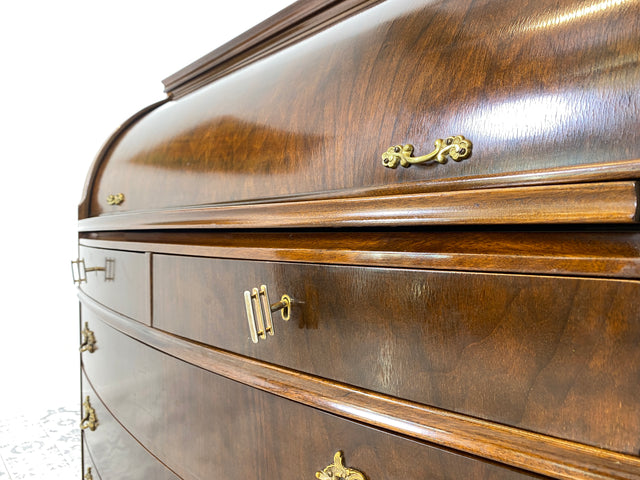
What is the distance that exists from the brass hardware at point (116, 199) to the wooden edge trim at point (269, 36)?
0.30 m

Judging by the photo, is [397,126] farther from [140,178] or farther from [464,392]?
[140,178]

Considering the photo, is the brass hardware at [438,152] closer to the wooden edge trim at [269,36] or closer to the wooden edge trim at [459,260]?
the wooden edge trim at [459,260]

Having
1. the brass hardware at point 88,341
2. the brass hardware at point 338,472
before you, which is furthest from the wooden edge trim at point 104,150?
the brass hardware at point 338,472

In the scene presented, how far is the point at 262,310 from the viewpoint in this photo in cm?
54

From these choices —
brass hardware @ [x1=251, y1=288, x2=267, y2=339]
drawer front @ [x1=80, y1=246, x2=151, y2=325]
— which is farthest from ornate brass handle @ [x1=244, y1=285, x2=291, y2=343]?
drawer front @ [x1=80, y1=246, x2=151, y2=325]

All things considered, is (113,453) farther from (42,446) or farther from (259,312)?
(42,446)

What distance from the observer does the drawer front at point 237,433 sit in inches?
17.7

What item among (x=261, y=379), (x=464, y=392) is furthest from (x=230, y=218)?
(x=464, y=392)

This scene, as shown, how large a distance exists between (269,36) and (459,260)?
0.65m

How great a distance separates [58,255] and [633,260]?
2425 mm

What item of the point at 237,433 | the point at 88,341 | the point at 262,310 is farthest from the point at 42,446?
the point at 262,310

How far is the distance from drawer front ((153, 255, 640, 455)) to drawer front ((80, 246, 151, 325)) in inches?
12.9

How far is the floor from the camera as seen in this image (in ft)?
5.74

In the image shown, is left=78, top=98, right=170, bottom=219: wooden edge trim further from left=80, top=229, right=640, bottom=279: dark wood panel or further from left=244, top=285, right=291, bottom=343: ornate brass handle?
left=244, top=285, right=291, bottom=343: ornate brass handle
